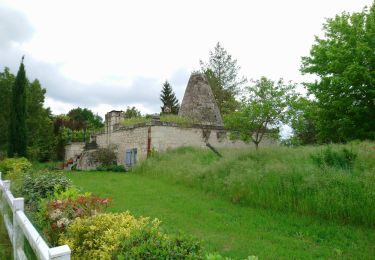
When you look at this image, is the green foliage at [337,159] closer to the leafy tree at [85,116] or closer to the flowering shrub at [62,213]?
the flowering shrub at [62,213]

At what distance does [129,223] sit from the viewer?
160 inches

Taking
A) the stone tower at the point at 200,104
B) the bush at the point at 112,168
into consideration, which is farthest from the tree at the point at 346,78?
the bush at the point at 112,168

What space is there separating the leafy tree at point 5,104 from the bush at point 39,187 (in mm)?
21199

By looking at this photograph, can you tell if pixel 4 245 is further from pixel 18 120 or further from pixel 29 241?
pixel 18 120

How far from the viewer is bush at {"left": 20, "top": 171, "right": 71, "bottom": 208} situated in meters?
7.15

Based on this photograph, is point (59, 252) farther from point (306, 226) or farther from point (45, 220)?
point (306, 226)

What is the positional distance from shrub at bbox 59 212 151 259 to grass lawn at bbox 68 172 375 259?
0.56 m

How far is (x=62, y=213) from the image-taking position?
16.0 ft

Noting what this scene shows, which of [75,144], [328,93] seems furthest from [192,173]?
[75,144]

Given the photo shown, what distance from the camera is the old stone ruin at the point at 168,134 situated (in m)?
19.2

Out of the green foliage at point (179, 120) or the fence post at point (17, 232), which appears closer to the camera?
the fence post at point (17, 232)

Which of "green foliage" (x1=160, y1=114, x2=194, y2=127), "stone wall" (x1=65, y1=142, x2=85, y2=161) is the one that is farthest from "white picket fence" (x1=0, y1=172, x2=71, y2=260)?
"stone wall" (x1=65, y1=142, x2=85, y2=161)

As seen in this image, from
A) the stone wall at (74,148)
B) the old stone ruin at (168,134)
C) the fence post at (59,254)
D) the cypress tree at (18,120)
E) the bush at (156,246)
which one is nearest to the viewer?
the fence post at (59,254)

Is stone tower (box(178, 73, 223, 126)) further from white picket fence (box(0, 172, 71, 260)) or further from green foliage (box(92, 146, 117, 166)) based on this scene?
white picket fence (box(0, 172, 71, 260))
